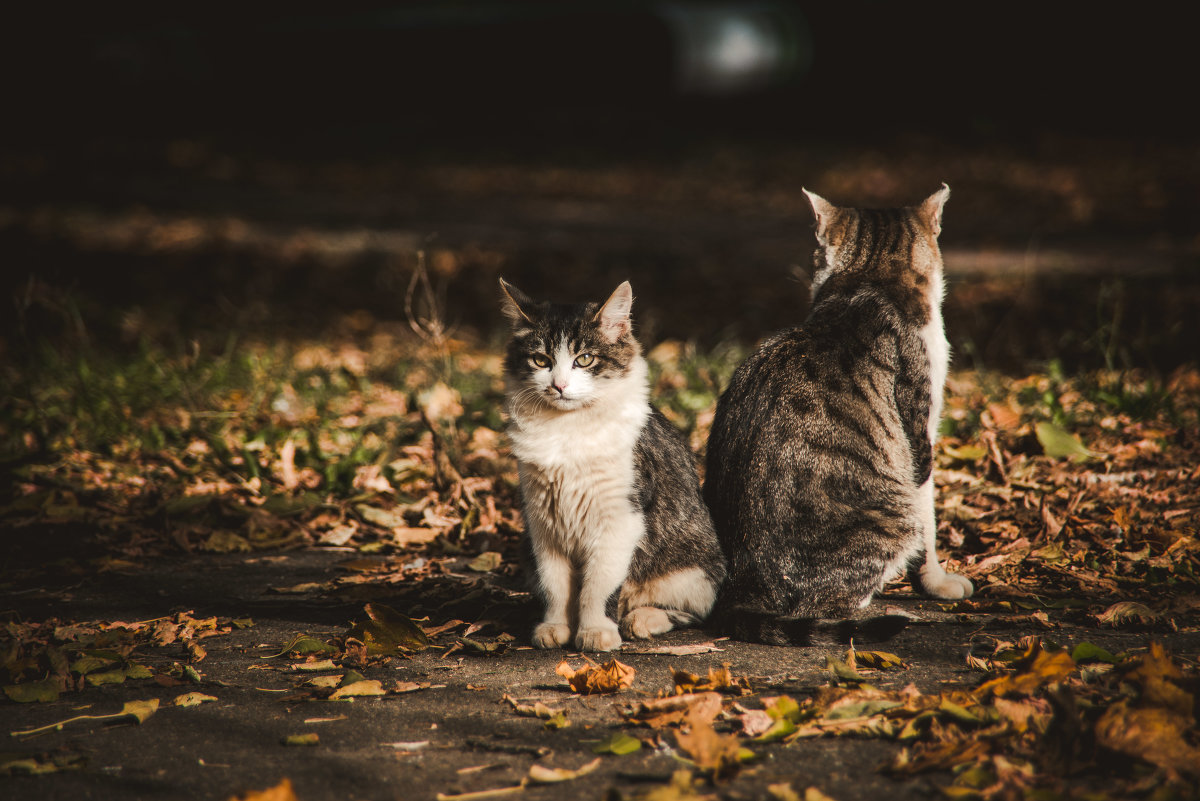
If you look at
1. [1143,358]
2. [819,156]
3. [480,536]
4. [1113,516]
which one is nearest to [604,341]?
[480,536]

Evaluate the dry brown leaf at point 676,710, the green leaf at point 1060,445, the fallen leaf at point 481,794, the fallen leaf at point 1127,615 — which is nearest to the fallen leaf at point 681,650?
the dry brown leaf at point 676,710

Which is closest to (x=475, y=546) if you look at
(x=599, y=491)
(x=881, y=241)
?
(x=599, y=491)

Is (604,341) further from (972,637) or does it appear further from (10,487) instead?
(10,487)

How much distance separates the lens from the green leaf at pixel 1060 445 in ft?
16.6

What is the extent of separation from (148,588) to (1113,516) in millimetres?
4340

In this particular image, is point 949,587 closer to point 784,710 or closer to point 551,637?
point 784,710

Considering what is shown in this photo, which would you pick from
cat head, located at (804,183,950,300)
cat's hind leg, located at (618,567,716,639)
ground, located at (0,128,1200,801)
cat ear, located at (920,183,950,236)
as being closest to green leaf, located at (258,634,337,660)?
ground, located at (0,128,1200,801)

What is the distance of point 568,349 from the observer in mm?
3672

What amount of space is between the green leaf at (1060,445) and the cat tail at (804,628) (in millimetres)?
1980

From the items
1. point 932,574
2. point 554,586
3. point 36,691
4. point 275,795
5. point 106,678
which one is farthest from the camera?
point 932,574

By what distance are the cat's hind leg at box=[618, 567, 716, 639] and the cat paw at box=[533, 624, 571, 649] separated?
0.79ft

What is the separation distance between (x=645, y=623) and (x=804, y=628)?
585 millimetres

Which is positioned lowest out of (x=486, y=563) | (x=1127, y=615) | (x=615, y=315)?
(x=486, y=563)

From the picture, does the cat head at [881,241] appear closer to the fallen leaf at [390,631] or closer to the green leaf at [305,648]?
the fallen leaf at [390,631]
